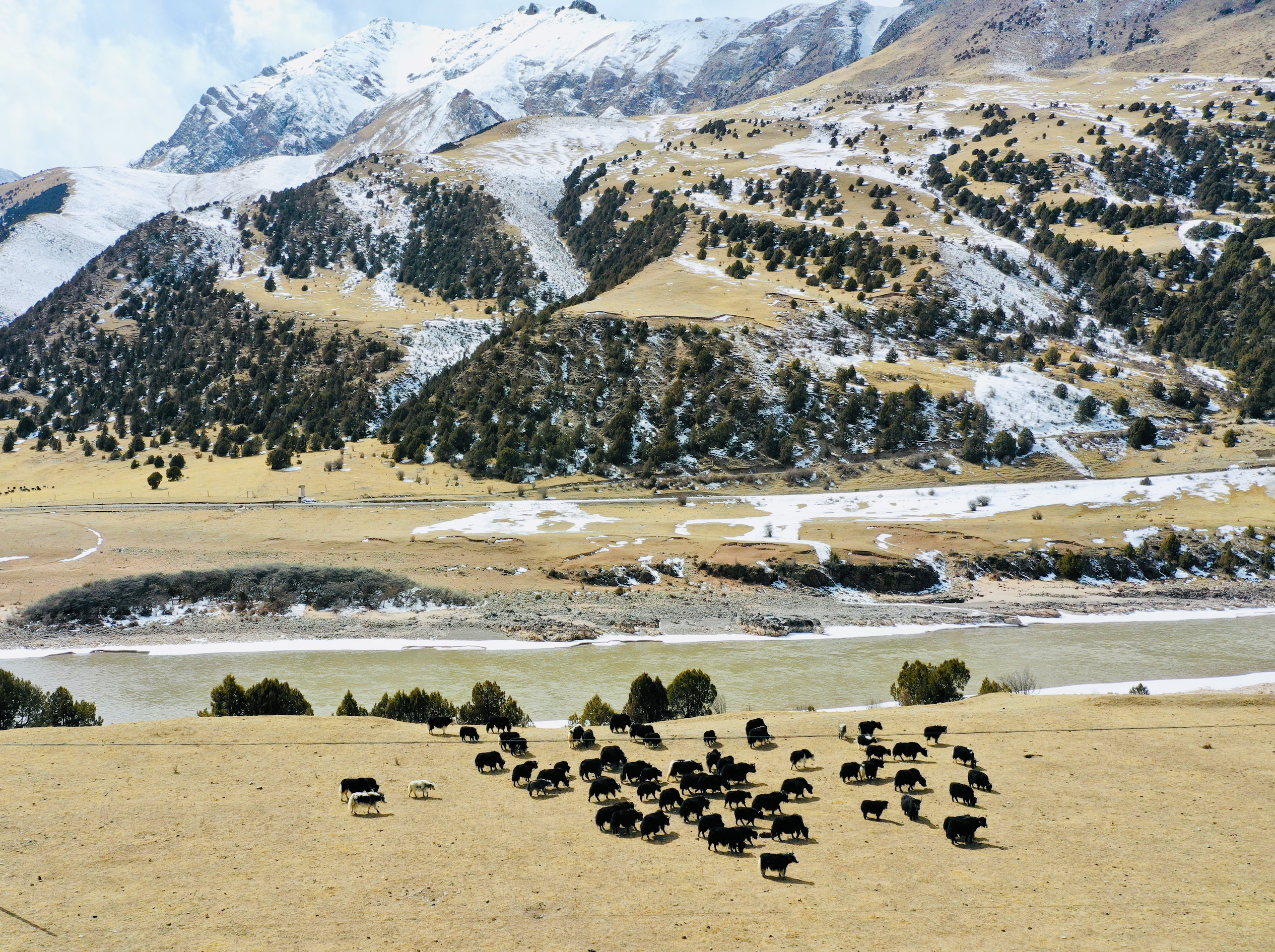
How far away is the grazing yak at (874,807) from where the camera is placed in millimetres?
16766

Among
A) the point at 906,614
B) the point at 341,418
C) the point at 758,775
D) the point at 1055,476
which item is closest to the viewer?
the point at 758,775

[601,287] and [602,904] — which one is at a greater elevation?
[601,287]

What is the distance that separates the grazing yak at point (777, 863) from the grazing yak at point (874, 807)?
342 cm

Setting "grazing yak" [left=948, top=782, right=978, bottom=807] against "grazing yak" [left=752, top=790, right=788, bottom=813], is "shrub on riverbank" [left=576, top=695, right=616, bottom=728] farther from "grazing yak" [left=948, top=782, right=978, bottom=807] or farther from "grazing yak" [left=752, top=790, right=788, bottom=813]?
"grazing yak" [left=948, top=782, right=978, bottom=807]

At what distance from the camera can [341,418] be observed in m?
94.4

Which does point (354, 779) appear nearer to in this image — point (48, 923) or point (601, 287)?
point (48, 923)

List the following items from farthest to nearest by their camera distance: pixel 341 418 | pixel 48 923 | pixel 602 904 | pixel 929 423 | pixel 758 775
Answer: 1. pixel 341 418
2. pixel 929 423
3. pixel 758 775
4. pixel 602 904
5. pixel 48 923

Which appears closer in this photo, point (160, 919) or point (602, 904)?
point (160, 919)

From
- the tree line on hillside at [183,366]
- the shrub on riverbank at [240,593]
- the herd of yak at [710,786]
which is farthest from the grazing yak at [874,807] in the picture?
the tree line on hillside at [183,366]

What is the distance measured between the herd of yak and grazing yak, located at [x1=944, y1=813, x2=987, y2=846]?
0.02m

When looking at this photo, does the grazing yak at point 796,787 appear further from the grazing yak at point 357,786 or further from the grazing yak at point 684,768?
the grazing yak at point 357,786

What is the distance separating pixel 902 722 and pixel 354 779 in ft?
53.9

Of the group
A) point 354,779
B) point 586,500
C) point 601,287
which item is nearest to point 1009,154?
point 601,287

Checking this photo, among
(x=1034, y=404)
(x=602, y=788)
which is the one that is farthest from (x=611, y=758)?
(x=1034, y=404)
